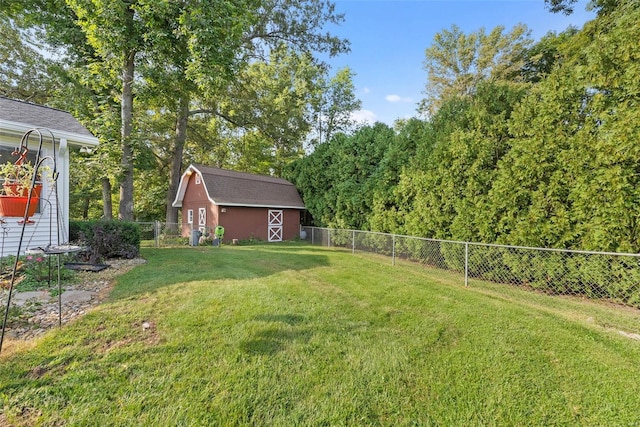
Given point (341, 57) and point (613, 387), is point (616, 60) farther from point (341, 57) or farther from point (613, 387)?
point (341, 57)

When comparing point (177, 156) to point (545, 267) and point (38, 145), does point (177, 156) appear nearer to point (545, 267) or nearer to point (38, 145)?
point (38, 145)

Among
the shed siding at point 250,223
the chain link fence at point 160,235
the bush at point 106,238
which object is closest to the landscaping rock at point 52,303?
the bush at point 106,238

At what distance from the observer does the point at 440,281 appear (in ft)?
20.2

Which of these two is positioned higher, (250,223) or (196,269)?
(250,223)

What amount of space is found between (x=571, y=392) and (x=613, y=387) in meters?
0.46

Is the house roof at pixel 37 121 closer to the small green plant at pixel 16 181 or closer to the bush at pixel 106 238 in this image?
the bush at pixel 106 238

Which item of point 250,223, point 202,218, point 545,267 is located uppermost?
point 202,218

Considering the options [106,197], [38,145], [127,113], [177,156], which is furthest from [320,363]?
[177,156]

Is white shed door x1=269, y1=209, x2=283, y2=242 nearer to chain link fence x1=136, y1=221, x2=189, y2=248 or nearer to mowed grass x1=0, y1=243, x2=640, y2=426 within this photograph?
chain link fence x1=136, y1=221, x2=189, y2=248

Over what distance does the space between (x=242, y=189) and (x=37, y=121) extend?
8664 millimetres

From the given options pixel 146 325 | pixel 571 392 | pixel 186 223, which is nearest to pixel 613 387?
pixel 571 392

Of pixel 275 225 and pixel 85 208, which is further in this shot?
pixel 85 208

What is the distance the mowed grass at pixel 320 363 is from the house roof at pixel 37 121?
4478mm

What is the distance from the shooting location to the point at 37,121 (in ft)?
20.6
